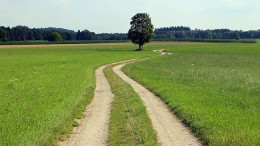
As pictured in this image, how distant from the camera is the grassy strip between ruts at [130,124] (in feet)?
30.2

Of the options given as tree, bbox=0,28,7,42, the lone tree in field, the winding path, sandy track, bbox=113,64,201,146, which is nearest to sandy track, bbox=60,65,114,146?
→ the winding path

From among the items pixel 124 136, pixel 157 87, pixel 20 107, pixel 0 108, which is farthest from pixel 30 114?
pixel 157 87

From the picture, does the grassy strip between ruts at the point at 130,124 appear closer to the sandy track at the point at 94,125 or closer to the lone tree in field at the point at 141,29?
the sandy track at the point at 94,125

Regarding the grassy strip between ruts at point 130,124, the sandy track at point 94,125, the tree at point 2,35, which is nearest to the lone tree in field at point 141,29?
the sandy track at point 94,125

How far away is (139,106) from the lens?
1407 centimetres

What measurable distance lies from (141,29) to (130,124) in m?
81.8

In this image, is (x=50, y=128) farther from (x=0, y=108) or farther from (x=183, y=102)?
(x=183, y=102)

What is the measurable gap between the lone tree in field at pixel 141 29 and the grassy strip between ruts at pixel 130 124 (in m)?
75.6

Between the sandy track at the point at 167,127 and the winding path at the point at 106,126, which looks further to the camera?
the winding path at the point at 106,126

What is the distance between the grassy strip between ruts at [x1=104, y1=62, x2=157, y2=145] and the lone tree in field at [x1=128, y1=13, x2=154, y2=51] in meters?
75.6

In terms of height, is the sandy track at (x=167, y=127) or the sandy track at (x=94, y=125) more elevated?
the sandy track at (x=167, y=127)

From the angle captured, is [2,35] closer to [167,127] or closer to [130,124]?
[130,124]

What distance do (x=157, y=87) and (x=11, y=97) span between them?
10.2 m

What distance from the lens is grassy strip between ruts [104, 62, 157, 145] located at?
919 centimetres
